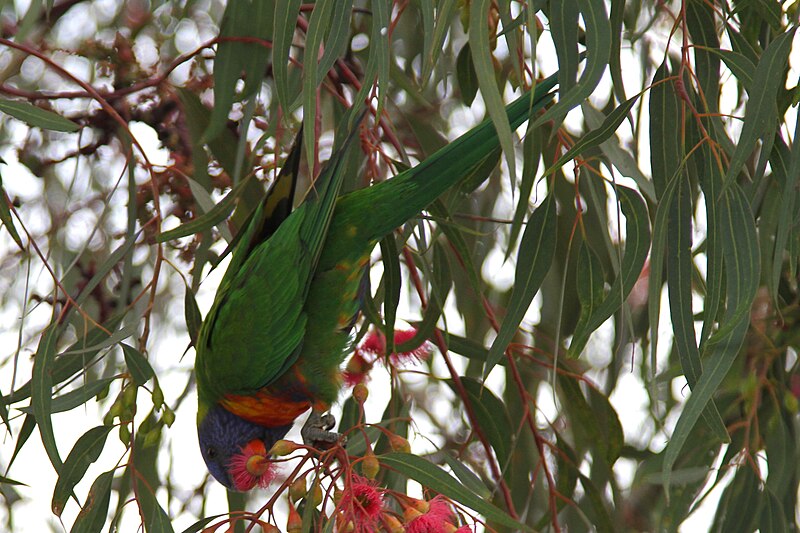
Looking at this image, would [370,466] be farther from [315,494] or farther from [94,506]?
[94,506]

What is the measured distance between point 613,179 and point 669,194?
0.38 ft

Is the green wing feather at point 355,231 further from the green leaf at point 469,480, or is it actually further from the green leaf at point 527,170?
the green leaf at point 469,480

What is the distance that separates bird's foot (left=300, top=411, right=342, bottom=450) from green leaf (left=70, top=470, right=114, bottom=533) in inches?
12.7

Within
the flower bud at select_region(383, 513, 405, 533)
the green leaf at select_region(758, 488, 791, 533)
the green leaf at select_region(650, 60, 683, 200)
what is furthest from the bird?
the green leaf at select_region(758, 488, 791, 533)

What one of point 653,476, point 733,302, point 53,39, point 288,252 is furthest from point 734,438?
point 53,39

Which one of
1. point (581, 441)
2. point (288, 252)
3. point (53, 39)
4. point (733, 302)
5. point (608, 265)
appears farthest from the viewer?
point (53, 39)

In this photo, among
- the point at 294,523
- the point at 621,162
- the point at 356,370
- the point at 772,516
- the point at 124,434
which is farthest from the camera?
the point at 356,370

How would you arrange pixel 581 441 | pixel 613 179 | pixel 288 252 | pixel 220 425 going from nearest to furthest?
pixel 613 179 → pixel 288 252 → pixel 220 425 → pixel 581 441

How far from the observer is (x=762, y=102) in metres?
0.95

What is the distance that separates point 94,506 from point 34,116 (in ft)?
1.75

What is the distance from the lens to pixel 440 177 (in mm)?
1292

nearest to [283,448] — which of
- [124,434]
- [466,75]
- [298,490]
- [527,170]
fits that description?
[298,490]

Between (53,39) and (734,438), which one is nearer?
(734,438)

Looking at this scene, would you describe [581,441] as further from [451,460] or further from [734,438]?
[451,460]
